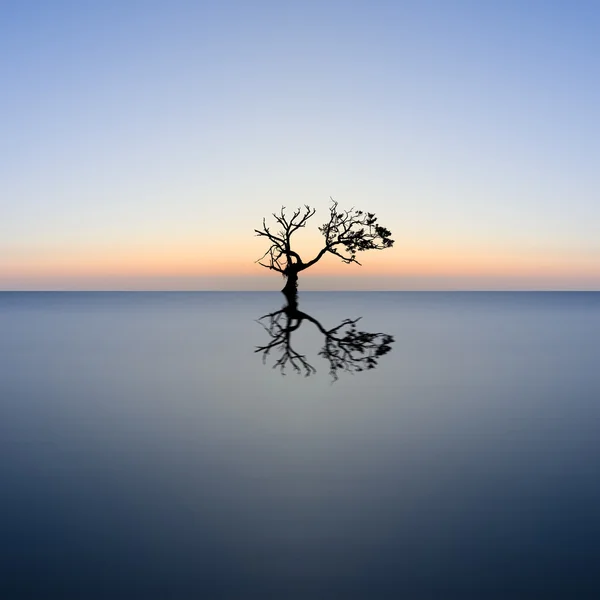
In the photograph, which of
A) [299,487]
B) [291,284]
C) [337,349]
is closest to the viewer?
[299,487]

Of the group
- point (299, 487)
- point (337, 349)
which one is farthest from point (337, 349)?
point (299, 487)

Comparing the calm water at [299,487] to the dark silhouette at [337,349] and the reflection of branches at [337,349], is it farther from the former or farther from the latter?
the reflection of branches at [337,349]

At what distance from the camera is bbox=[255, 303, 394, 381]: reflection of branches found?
16859mm

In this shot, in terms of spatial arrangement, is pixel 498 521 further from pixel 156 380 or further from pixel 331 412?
pixel 156 380

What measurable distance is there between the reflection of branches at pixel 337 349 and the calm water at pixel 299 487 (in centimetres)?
135

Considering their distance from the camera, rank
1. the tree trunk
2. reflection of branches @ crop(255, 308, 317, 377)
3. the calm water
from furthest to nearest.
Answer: the tree trunk, reflection of branches @ crop(255, 308, 317, 377), the calm water

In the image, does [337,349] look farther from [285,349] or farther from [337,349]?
[285,349]

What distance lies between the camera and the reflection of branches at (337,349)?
1686 centimetres

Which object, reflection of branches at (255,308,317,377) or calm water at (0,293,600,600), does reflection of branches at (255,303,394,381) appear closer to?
reflection of branches at (255,308,317,377)

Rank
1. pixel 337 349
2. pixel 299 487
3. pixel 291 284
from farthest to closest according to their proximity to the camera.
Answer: pixel 291 284 → pixel 337 349 → pixel 299 487

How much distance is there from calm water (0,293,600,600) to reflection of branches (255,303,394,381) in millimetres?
1353

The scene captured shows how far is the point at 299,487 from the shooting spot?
22.5ft

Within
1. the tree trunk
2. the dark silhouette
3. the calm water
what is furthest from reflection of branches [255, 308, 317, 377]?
the tree trunk

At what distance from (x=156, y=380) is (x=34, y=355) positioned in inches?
364
